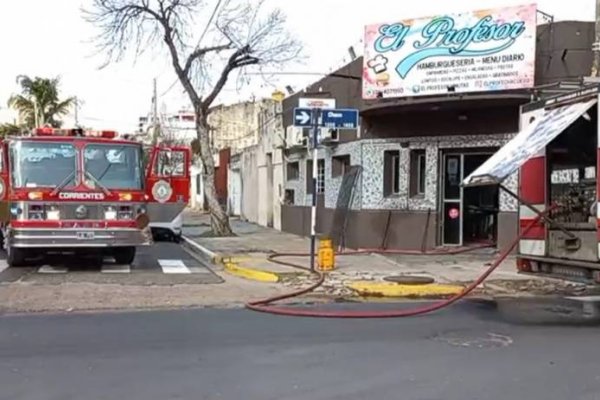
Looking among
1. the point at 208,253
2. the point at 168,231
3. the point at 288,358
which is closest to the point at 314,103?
the point at 208,253

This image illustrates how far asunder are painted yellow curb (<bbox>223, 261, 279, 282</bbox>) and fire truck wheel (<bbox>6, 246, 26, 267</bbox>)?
4097 mm

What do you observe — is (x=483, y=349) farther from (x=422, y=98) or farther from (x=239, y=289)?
(x=422, y=98)

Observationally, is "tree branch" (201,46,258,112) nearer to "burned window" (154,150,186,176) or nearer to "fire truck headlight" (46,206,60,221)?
"burned window" (154,150,186,176)

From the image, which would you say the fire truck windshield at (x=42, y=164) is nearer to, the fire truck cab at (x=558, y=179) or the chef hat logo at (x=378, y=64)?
the chef hat logo at (x=378, y=64)

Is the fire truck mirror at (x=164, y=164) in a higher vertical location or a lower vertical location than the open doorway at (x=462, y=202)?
higher

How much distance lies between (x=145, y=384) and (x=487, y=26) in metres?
13.2

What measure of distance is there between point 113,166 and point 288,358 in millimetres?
8538

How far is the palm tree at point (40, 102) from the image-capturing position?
171ft

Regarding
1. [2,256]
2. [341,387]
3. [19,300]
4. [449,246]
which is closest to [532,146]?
[341,387]

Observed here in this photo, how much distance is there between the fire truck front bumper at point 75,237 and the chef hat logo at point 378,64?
23.1 ft

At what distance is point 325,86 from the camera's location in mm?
23391

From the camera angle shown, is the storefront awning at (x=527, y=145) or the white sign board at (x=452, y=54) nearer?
the storefront awning at (x=527, y=145)

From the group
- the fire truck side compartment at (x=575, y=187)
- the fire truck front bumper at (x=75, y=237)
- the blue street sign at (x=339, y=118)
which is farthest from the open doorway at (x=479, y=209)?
the fire truck front bumper at (x=75, y=237)

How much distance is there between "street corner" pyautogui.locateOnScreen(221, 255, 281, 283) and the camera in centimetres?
1440
